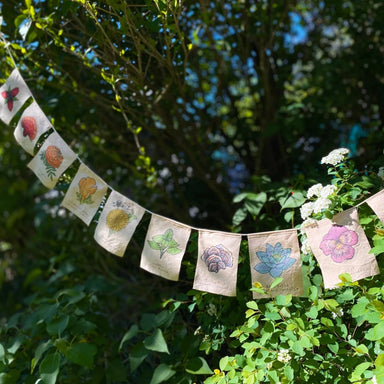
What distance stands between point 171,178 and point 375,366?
1.66m

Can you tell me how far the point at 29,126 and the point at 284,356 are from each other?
1242 mm

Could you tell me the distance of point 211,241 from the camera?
154cm

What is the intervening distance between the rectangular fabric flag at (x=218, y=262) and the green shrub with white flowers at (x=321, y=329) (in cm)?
10

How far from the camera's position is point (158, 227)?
5.24 ft

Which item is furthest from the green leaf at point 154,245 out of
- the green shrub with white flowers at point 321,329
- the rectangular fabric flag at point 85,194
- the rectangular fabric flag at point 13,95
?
the rectangular fabric flag at point 13,95

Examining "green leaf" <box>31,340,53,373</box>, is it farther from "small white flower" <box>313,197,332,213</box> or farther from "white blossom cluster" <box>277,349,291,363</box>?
"small white flower" <box>313,197,332,213</box>

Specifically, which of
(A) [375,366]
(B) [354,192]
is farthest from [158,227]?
(A) [375,366]

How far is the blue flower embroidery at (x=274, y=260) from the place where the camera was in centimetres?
149

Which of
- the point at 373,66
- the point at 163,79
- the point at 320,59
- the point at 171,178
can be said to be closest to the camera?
the point at 163,79

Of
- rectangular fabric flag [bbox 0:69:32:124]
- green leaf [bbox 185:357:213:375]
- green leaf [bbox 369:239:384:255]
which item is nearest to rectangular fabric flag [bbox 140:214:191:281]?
green leaf [bbox 185:357:213:375]

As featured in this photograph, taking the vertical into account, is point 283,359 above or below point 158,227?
below

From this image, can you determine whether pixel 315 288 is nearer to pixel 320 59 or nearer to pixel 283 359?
pixel 283 359

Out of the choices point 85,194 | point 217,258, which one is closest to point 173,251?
point 217,258

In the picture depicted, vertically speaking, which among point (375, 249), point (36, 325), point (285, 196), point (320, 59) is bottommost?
point (36, 325)
